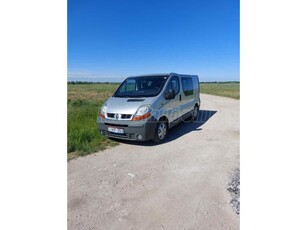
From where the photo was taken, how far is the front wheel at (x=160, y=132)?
13.4 ft

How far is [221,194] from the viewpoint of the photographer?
2.22 m

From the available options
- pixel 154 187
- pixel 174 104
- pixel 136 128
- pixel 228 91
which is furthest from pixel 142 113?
pixel 228 91

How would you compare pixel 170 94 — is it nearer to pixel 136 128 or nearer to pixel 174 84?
pixel 174 84

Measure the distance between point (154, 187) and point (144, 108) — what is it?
5.79 ft

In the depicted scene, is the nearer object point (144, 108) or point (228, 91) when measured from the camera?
point (144, 108)

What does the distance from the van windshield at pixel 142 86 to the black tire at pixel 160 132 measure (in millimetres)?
699

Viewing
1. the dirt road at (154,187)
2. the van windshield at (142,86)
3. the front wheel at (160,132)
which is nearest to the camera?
the dirt road at (154,187)

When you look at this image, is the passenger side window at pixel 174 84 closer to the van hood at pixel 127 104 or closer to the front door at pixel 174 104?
Result: the front door at pixel 174 104

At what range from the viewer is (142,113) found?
3752 mm

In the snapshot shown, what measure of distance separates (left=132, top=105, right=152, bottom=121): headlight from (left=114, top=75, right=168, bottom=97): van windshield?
1.67ft

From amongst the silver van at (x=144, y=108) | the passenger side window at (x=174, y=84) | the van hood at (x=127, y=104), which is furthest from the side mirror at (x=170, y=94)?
the van hood at (x=127, y=104)
